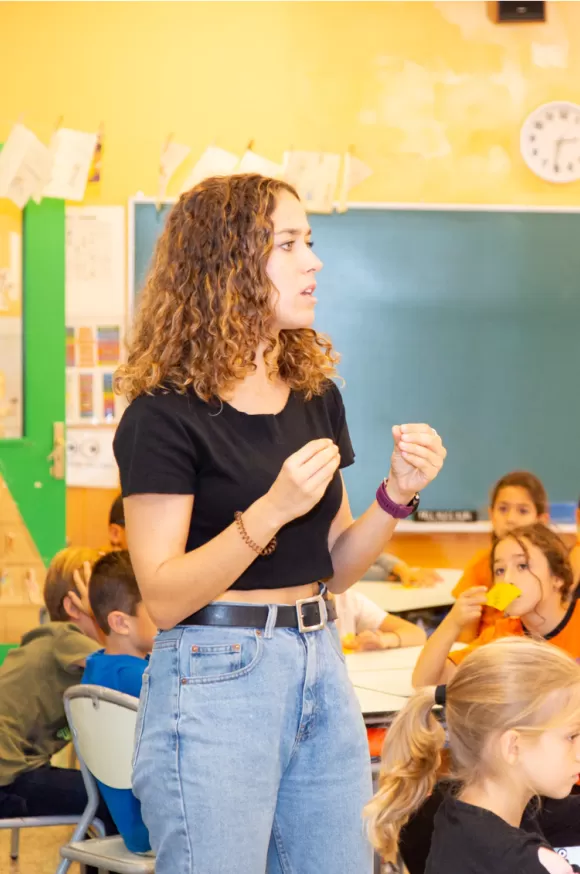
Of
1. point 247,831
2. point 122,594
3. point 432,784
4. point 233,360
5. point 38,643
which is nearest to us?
point 247,831

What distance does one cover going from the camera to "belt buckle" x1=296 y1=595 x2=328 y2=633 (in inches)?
53.2

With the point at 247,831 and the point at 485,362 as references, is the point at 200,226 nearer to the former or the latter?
the point at 247,831

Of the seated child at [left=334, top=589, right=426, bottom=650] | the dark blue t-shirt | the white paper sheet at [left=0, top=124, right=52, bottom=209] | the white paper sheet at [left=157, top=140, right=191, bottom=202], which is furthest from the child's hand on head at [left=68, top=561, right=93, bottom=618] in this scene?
the white paper sheet at [left=157, top=140, right=191, bottom=202]

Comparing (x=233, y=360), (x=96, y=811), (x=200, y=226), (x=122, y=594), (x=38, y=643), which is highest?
(x=200, y=226)

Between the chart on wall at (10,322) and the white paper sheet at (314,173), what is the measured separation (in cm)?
126

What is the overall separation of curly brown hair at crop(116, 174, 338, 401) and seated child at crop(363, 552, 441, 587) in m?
2.57

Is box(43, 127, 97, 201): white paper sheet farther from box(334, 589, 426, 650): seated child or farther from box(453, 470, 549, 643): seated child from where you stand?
box(334, 589, 426, 650): seated child

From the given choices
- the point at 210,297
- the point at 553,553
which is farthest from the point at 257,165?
the point at 210,297

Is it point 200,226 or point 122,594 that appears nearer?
point 200,226

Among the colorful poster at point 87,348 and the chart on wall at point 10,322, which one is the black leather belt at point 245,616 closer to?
the chart on wall at point 10,322

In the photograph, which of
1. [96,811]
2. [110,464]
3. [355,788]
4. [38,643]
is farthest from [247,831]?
[110,464]

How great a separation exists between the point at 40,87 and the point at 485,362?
2443 mm

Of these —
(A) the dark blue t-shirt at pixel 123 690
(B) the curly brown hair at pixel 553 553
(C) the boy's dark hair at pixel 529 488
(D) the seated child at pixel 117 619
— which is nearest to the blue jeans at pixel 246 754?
(A) the dark blue t-shirt at pixel 123 690

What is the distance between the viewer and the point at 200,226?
1.49 metres
